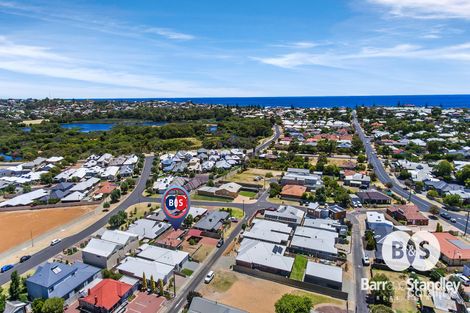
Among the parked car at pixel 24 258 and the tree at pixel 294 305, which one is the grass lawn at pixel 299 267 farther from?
the parked car at pixel 24 258

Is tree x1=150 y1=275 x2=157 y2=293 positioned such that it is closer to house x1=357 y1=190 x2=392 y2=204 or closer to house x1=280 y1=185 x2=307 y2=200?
house x1=280 y1=185 x2=307 y2=200

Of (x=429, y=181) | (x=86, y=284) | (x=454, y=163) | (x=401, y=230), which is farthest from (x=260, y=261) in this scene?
(x=454, y=163)

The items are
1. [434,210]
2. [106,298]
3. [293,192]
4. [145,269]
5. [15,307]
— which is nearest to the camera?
[15,307]

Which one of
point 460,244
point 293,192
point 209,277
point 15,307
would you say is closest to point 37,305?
point 15,307

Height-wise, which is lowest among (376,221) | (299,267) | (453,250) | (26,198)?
(299,267)

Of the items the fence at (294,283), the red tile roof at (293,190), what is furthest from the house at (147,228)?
the red tile roof at (293,190)

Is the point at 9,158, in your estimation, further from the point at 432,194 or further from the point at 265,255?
the point at 432,194
